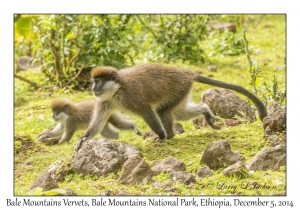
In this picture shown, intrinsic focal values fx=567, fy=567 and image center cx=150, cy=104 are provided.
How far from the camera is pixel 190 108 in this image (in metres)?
11.0

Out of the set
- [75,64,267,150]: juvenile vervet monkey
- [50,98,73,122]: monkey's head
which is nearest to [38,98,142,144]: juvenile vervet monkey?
[50,98,73,122]: monkey's head

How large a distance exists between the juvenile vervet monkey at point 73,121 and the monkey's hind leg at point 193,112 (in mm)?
1344

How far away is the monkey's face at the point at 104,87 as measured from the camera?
390 inches

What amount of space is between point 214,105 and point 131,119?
229cm

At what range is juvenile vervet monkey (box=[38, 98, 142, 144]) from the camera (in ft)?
40.0

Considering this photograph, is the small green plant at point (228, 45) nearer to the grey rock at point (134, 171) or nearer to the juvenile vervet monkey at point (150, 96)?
the juvenile vervet monkey at point (150, 96)

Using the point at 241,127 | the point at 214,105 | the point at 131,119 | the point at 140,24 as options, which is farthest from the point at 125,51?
the point at 241,127

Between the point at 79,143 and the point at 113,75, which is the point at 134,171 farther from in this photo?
the point at 113,75

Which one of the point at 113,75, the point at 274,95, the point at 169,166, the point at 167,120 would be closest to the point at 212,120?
the point at 167,120

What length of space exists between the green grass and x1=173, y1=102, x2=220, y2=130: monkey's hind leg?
283 millimetres

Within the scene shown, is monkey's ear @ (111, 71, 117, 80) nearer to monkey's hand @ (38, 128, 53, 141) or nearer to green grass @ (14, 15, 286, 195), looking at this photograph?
green grass @ (14, 15, 286, 195)

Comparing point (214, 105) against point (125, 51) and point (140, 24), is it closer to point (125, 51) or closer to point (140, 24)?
point (125, 51)

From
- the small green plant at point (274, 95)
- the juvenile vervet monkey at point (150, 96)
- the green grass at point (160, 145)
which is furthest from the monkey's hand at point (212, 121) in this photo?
the small green plant at point (274, 95)

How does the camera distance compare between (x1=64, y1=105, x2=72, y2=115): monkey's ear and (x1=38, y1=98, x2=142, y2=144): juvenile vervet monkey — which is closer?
(x1=38, y1=98, x2=142, y2=144): juvenile vervet monkey
